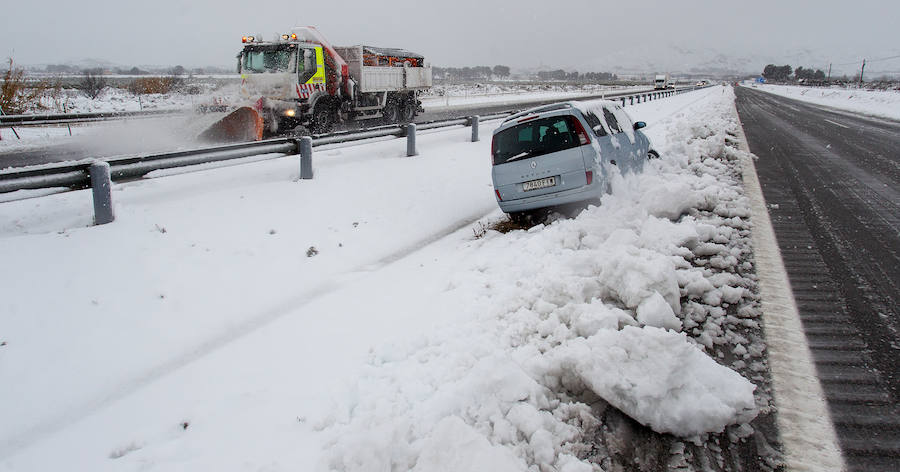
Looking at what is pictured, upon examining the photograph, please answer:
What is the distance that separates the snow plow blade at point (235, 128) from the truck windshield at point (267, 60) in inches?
159

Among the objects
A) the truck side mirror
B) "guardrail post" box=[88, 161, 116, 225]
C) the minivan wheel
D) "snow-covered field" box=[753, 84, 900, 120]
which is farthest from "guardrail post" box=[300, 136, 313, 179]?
"snow-covered field" box=[753, 84, 900, 120]

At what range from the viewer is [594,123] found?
7.45 metres

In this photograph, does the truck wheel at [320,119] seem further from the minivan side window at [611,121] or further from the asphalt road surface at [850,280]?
the asphalt road surface at [850,280]

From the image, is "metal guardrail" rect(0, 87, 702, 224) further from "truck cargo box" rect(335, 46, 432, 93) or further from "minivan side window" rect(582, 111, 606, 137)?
"truck cargo box" rect(335, 46, 432, 93)

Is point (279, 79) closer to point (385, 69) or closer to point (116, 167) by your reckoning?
point (385, 69)

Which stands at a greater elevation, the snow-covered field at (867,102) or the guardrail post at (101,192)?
the snow-covered field at (867,102)

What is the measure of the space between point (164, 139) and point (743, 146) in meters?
15.7

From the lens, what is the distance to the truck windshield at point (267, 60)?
15461mm

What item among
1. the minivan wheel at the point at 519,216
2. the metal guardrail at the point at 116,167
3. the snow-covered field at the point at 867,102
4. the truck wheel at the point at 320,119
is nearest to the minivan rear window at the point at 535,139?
the minivan wheel at the point at 519,216

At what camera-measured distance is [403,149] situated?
1298 cm

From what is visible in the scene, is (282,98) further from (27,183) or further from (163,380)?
(163,380)

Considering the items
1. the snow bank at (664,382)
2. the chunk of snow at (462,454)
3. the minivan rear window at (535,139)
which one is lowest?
the chunk of snow at (462,454)

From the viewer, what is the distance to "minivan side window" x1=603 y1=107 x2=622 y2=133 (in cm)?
802

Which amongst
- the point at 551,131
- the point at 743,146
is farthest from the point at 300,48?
the point at 743,146
